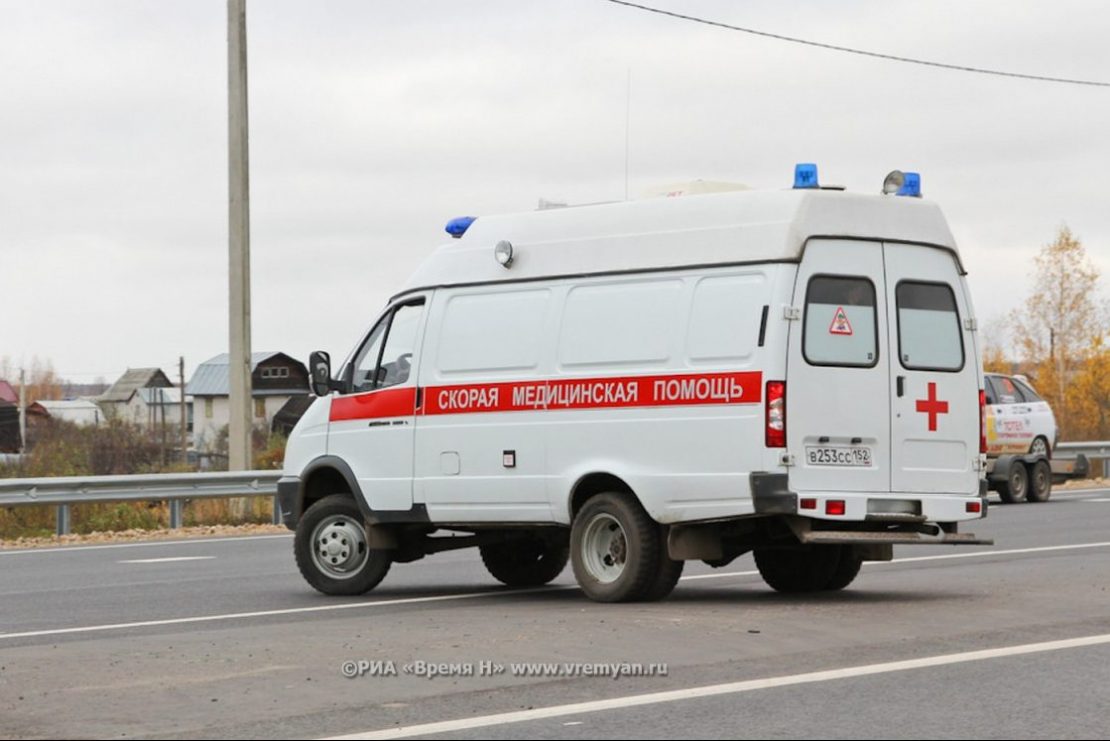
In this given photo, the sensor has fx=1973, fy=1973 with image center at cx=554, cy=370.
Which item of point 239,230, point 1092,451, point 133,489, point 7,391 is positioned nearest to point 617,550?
point 133,489

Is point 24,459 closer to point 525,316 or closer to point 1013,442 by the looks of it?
point 1013,442

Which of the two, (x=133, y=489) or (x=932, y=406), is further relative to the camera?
(x=133, y=489)

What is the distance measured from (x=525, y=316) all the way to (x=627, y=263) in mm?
927

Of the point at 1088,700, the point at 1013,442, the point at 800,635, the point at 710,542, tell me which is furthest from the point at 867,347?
the point at 1013,442

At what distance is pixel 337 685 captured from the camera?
30.5ft

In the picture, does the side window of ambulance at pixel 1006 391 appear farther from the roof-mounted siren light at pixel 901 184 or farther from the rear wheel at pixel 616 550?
the rear wheel at pixel 616 550

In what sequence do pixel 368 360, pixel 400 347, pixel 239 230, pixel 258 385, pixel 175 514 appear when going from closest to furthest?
pixel 400 347 < pixel 368 360 < pixel 175 514 < pixel 239 230 < pixel 258 385

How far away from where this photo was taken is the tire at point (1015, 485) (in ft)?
92.9

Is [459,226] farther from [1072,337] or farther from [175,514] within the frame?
[1072,337]

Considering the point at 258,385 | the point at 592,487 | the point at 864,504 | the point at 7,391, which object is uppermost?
the point at 7,391

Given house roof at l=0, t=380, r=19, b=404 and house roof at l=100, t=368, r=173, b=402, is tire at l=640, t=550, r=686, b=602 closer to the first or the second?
house roof at l=0, t=380, r=19, b=404

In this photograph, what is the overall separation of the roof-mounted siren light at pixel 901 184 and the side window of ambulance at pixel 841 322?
2.55 feet

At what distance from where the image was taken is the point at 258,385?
137 meters

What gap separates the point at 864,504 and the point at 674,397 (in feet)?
4.65
